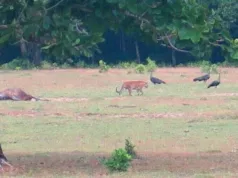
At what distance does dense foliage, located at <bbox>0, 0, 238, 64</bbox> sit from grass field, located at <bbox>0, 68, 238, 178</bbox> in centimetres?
163

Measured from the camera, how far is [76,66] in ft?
136

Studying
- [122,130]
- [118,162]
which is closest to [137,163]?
[118,162]

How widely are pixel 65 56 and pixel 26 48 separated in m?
35.1

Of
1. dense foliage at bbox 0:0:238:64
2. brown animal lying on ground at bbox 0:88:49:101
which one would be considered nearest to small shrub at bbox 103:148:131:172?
dense foliage at bbox 0:0:238:64

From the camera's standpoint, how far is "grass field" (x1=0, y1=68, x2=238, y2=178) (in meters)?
12.6

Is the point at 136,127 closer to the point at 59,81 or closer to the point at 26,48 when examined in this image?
the point at 59,81

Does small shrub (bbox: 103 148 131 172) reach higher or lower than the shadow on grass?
higher

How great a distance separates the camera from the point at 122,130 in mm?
17641

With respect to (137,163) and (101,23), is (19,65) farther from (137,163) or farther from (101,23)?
(101,23)

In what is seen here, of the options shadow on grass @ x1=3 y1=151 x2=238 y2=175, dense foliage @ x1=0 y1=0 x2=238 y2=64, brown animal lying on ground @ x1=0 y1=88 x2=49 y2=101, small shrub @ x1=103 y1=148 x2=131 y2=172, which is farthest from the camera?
brown animal lying on ground @ x1=0 y1=88 x2=49 y2=101

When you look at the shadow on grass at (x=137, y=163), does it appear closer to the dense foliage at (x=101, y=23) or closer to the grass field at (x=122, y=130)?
the grass field at (x=122, y=130)

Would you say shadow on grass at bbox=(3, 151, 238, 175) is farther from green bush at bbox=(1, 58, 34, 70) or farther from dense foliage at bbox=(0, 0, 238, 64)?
green bush at bbox=(1, 58, 34, 70)

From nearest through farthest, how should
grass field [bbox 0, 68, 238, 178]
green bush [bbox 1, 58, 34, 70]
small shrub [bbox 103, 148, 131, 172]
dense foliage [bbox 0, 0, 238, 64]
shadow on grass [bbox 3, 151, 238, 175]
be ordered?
1. dense foliage [bbox 0, 0, 238, 64]
2. small shrub [bbox 103, 148, 131, 172]
3. shadow on grass [bbox 3, 151, 238, 175]
4. grass field [bbox 0, 68, 238, 178]
5. green bush [bbox 1, 58, 34, 70]

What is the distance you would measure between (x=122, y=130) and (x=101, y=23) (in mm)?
6000
